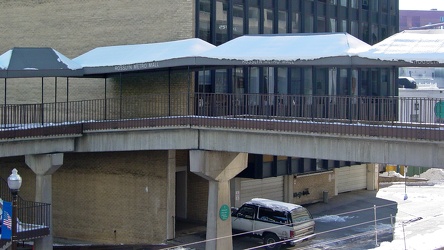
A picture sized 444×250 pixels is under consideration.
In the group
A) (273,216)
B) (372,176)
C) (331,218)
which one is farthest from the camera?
(372,176)

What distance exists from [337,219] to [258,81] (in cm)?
815

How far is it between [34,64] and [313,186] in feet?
62.5

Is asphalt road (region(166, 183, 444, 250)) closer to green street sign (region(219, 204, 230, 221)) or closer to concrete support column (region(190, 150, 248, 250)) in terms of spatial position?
concrete support column (region(190, 150, 248, 250))

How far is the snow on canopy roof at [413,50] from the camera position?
2117cm

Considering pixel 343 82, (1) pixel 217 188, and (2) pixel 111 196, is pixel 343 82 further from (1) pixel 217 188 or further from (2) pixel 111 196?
(1) pixel 217 188

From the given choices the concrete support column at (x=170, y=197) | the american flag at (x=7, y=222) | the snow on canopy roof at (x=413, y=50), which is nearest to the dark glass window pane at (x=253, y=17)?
the concrete support column at (x=170, y=197)

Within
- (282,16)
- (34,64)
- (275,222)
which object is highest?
(282,16)

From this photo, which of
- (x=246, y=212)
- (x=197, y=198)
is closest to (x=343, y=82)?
(x=197, y=198)

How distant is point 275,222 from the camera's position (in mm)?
28578

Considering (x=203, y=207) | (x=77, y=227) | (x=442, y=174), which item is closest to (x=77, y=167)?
(x=77, y=227)

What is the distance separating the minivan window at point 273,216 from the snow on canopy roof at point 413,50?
8.45m

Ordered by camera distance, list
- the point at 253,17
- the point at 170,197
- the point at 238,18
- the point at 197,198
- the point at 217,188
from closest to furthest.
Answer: the point at 217,188 → the point at 170,197 → the point at 238,18 → the point at 197,198 → the point at 253,17

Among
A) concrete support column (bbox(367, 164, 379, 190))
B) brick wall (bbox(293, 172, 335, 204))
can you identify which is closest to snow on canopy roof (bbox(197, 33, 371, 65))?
brick wall (bbox(293, 172, 335, 204))

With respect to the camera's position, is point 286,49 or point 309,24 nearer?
point 286,49
